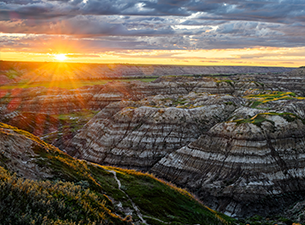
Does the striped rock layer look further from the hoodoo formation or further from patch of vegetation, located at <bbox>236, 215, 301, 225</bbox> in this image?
patch of vegetation, located at <bbox>236, 215, 301, 225</bbox>

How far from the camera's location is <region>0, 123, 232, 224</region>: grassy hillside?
1636cm

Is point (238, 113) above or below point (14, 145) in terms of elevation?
below

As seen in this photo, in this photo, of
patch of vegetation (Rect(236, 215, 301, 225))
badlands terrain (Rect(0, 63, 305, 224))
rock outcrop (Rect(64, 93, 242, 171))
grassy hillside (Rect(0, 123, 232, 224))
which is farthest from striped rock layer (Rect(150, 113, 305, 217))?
grassy hillside (Rect(0, 123, 232, 224))

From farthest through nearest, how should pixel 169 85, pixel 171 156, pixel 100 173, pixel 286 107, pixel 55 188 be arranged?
pixel 169 85 < pixel 286 107 < pixel 171 156 < pixel 100 173 < pixel 55 188

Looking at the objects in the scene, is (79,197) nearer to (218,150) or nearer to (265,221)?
(265,221)

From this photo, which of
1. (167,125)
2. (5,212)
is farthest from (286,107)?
(5,212)

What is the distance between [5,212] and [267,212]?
39619mm

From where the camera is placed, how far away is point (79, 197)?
63.5 feet

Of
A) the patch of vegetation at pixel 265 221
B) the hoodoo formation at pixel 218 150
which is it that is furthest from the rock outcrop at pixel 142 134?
the patch of vegetation at pixel 265 221

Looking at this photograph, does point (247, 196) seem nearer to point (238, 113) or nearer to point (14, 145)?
point (238, 113)

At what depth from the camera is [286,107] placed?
211 ft

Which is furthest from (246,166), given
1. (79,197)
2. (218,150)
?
(79,197)

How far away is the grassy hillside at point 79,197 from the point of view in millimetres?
16359

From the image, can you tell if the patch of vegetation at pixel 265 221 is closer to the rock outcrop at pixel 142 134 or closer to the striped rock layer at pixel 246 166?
the striped rock layer at pixel 246 166
